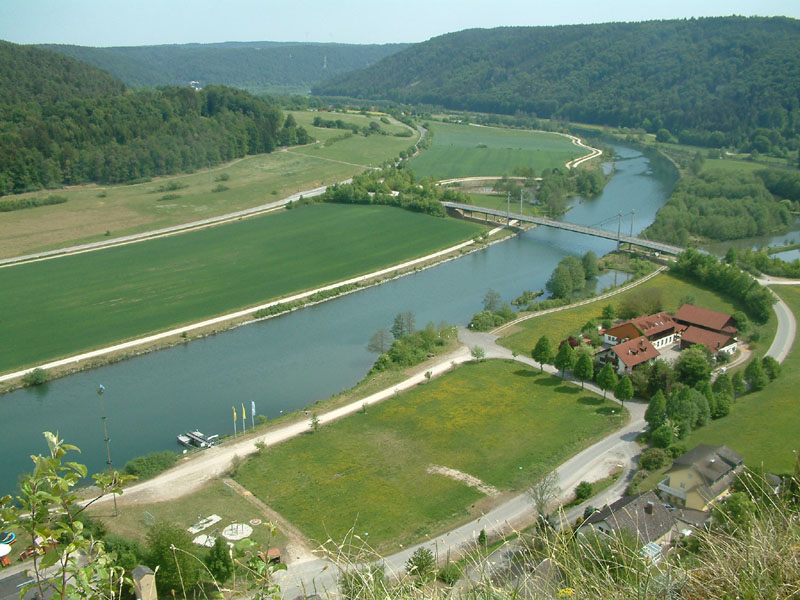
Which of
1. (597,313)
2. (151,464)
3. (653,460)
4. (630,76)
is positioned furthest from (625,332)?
(630,76)

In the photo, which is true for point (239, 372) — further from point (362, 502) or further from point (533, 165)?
point (533, 165)

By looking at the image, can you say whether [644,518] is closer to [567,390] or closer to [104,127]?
[567,390]

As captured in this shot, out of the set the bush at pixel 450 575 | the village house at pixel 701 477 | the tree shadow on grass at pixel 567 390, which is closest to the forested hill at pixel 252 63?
the tree shadow on grass at pixel 567 390

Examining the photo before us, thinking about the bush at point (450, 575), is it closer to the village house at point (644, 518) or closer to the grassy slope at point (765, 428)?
the village house at point (644, 518)

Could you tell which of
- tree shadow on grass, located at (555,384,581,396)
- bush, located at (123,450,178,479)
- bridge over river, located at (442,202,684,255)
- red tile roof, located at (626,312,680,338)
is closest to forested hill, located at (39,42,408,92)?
bridge over river, located at (442,202,684,255)

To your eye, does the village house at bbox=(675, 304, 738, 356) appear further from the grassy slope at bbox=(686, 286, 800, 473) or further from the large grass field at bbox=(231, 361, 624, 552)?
the large grass field at bbox=(231, 361, 624, 552)

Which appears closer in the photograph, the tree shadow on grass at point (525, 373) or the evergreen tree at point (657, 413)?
the evergreen tree at point (657, 413)

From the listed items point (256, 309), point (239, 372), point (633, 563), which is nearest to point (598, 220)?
point (256, 309)

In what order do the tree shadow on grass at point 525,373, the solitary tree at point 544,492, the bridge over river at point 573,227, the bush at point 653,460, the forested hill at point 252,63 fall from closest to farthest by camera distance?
the solitary tree at point 544,492, the bush at point 653,460, the tree shadow on grass at point 525,373, the bridge over river at point 573,227, the forested hill at point 252,63
